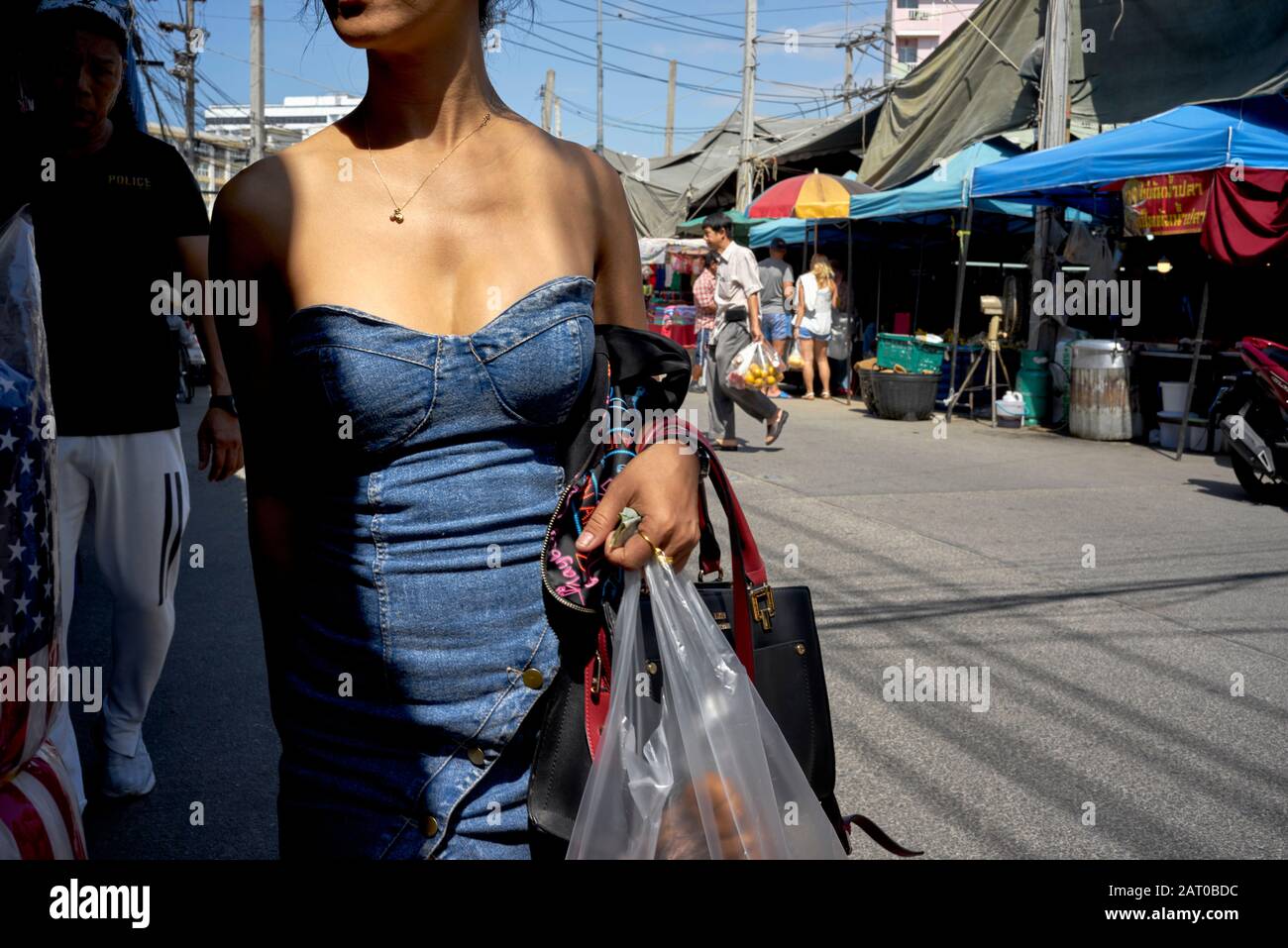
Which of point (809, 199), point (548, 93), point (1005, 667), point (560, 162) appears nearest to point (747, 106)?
point (809, 199)

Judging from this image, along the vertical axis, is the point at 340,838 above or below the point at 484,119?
below

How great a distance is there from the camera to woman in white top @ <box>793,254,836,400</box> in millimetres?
17078

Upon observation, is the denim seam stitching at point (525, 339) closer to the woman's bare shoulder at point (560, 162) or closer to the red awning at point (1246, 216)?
the woman's bare shoulder at point (560, 162)

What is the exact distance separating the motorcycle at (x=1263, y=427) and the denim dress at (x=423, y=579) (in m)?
8.25

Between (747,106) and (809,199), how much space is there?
8339 millimetres

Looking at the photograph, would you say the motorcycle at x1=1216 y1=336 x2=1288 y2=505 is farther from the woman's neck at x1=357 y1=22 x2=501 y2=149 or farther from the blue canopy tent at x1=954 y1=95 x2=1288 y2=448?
the woman's neck at x1=357 y1=22 x2=501 y2=149

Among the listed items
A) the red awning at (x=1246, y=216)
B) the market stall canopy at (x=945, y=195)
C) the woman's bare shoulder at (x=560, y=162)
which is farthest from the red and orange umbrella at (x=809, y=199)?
the woman's bare shoulder at (x=560, y=162)

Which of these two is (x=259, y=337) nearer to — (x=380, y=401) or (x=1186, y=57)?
(x=380, y=401)
